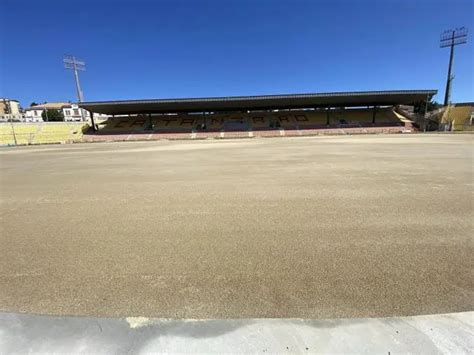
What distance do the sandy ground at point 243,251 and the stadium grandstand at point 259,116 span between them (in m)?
39.4

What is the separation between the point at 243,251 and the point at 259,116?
53.7m

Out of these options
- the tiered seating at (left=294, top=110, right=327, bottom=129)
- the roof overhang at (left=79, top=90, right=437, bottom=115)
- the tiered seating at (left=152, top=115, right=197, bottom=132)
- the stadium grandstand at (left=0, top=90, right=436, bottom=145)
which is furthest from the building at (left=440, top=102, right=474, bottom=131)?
the tiered seating at (left=152, top=115, right=197, bottom=132)

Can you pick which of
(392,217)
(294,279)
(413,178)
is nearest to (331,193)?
(392,217)

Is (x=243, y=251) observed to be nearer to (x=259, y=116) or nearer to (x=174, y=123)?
(x=259, y=116)

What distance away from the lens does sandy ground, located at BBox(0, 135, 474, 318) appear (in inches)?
111

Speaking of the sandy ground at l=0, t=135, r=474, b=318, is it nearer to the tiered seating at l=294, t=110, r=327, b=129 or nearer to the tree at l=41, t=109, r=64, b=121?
the tiered seating at l=294, t=110, r=327, b=129

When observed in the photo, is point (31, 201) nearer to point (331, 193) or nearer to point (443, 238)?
point (331, 193)

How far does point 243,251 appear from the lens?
Answer: 13.0 ft

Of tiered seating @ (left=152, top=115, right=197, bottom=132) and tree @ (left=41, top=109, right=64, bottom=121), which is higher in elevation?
tree @ (left=41, top=109, right=64, bottom=121)

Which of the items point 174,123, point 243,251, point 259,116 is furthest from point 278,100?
point 243,251

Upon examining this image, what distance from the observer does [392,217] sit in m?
5.27

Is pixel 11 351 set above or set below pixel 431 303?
above

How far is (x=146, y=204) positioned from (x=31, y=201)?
11.8 feet

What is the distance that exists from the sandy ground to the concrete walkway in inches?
7.5
